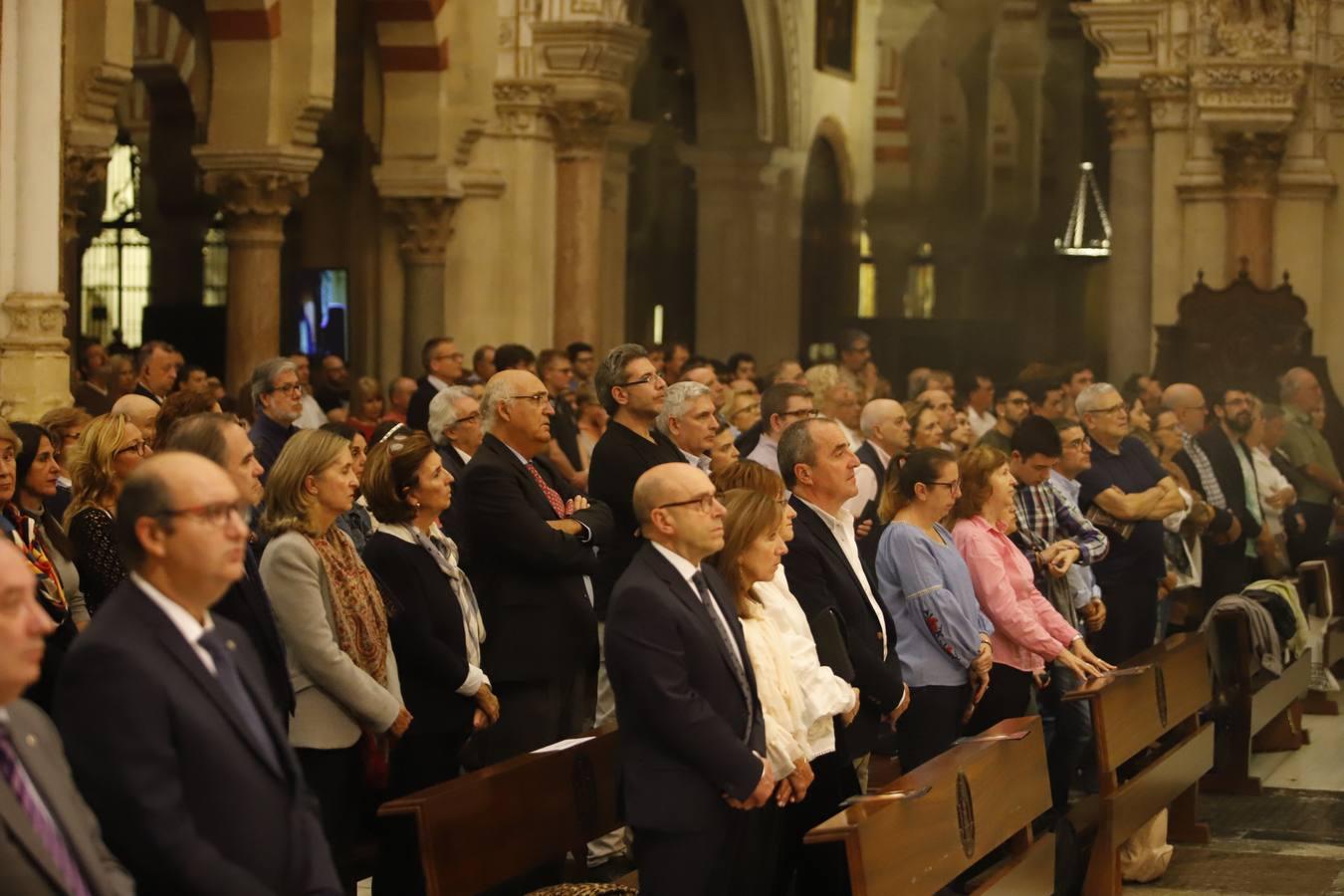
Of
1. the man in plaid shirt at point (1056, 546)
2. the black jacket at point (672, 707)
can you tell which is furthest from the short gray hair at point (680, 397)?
the black jacket at point (672, 707)

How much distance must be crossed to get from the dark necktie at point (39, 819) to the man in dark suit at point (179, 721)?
18 centimetres

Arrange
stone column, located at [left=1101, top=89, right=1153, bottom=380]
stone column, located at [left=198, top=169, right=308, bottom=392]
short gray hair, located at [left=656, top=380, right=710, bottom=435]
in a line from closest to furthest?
1. short gray hair, located at [left=656, top=380, right=710, bottom=435]
2. stone column, located at [left=198, top=169, right=308, bottom=392]
3. stone column, located at [left=1101, top=89, right=1153, bottom=380]

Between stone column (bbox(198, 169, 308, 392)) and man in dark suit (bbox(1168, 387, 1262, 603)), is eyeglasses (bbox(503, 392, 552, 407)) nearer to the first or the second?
man in dark suit (bbox(1168, 387, 1262, 603))

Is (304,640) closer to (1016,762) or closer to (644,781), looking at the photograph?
(644,781)

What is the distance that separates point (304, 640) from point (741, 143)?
17136 millimetres

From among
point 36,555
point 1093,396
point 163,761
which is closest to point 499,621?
point 36,555

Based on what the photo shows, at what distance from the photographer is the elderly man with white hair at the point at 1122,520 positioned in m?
8.82

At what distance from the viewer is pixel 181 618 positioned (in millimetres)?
3689

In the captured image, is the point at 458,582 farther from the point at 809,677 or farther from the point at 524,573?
the point at 809,677

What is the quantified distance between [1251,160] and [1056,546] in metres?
9.56

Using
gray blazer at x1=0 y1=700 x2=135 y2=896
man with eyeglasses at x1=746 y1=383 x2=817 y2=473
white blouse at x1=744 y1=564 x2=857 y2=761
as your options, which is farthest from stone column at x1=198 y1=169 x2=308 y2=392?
gray blazer at x1=0 y1=700 x2=135 y2=896

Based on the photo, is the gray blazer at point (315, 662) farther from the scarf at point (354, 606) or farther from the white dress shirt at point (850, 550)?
the white dress shirt at point (850, 550)

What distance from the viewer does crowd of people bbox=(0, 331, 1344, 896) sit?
362cm

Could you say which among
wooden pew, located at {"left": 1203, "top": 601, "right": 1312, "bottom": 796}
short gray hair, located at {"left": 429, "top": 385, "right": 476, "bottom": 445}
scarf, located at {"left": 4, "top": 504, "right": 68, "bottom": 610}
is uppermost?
short gray hair, located at {"left": 429, "top": 385, "right": 476, "bottom": 445}
